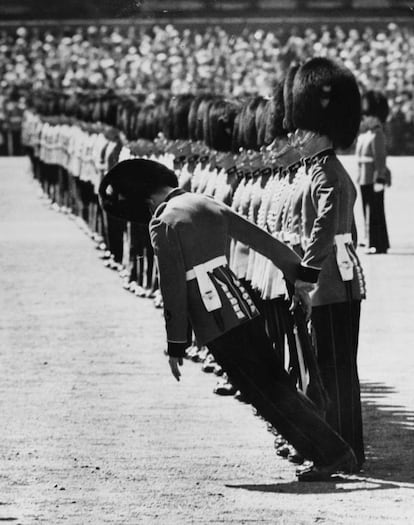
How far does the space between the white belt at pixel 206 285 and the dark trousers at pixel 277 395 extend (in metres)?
0.13

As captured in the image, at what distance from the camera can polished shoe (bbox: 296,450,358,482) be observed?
6.82 m

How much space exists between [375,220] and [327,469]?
11.2 meters

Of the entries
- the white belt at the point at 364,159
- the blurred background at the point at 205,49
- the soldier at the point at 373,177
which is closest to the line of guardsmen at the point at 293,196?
the soldier at the point at 373,177

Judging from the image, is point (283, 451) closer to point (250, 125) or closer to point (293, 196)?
point (293, 196)

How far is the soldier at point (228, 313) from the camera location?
675cm

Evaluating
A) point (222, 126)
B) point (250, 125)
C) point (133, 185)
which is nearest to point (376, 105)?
point (222, 126)

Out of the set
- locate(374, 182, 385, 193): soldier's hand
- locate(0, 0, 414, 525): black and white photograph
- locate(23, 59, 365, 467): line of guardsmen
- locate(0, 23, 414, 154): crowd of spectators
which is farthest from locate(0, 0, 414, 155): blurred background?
locate(23, 59, 365, 467): line of guardsmen

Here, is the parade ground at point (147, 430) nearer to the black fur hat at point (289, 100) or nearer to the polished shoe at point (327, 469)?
the polished shoe at point (327, 469)

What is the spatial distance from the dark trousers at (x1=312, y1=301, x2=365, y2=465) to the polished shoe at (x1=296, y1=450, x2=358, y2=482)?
0.26 m

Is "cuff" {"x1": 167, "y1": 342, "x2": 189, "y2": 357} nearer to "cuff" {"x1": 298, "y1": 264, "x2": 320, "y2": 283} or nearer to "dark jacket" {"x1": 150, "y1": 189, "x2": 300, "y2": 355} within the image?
"dark jacket" {"x1": 150, "y1": 189, "x2": 300, "y2": 355}

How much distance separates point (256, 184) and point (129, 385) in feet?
4.84

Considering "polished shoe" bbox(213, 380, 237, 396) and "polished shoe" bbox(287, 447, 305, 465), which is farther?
"polished shoe" bbox(213, 380, 237, 396)

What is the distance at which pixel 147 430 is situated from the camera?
8.24m

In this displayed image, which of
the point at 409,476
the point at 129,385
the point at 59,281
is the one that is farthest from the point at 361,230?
the point at 409,476
